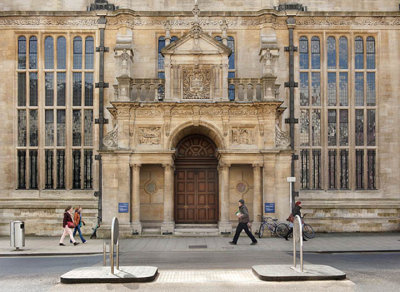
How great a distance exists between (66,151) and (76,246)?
654 centimetres

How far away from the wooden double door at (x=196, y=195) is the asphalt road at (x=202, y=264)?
581 centimetres

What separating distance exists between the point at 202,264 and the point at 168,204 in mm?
7129

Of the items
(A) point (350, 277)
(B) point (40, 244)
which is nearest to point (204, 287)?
(A) point (350, 277)

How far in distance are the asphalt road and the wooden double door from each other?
5.81m

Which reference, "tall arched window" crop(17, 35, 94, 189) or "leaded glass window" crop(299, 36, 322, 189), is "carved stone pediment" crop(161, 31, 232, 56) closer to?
"leaded glass window" crop(299, 36, 322, 189)

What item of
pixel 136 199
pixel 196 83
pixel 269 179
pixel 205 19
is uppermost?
pixel 205 19

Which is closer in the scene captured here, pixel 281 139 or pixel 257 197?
pixel 257 197

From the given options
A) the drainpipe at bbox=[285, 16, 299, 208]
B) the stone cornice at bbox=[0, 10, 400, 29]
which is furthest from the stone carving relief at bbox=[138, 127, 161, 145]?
the drainpipe at bbox=[285, 16, 299, 208]

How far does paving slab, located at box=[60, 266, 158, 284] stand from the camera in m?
10.5

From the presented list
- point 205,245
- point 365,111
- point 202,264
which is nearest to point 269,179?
point 205,245

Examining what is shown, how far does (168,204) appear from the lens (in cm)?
2009

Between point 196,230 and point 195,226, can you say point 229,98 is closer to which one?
point 195,226

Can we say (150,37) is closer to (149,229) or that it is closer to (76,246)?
(149,229)

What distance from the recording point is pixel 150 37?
906 inches
